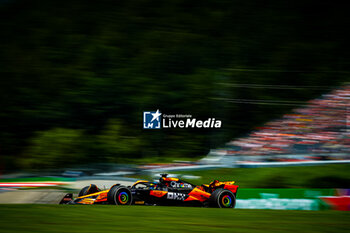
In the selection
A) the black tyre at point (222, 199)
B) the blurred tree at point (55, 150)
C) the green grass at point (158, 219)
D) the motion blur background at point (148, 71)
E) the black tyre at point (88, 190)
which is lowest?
the green grass at point (158, 219)

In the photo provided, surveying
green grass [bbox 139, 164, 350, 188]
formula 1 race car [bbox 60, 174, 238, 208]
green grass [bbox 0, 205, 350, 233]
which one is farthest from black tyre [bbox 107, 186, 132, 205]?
green grass [bbox 139, 164, 350, 188]

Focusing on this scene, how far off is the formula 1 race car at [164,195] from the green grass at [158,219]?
324 mm

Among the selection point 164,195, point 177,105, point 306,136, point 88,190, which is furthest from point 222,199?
point 177,105

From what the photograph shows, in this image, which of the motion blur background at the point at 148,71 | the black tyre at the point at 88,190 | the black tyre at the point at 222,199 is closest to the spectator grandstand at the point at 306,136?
the motion blur background at the point at 148,71

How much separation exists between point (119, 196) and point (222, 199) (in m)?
1.74

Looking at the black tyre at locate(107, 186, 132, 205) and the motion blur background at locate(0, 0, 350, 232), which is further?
the motion blur background at locate(0, 0, 350, 232)

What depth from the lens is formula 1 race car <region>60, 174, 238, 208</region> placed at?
20.3 feet

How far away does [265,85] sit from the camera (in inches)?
418

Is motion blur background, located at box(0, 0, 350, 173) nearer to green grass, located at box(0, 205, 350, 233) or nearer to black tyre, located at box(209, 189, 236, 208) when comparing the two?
black tyre, located at box(209, 189, 236, 208)

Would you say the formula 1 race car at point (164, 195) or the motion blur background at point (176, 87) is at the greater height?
the motion blur background at point (176, 87)

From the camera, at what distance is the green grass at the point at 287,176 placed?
7.33 metres

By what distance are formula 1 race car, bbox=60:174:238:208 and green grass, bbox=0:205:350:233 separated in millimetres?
324

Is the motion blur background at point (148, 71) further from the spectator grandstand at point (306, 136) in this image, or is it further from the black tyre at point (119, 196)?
the black tyre at point (119, 196)

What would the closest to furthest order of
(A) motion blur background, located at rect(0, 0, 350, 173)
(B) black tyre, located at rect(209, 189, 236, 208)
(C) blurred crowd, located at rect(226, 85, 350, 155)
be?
(B) black tyre, located at rect(209, 189, 236, 208) < (C) blurred crowd, located at rect(226, 85, 350, 155) < (A) motion blur background, located at rect(0, 0, 350, 173)
